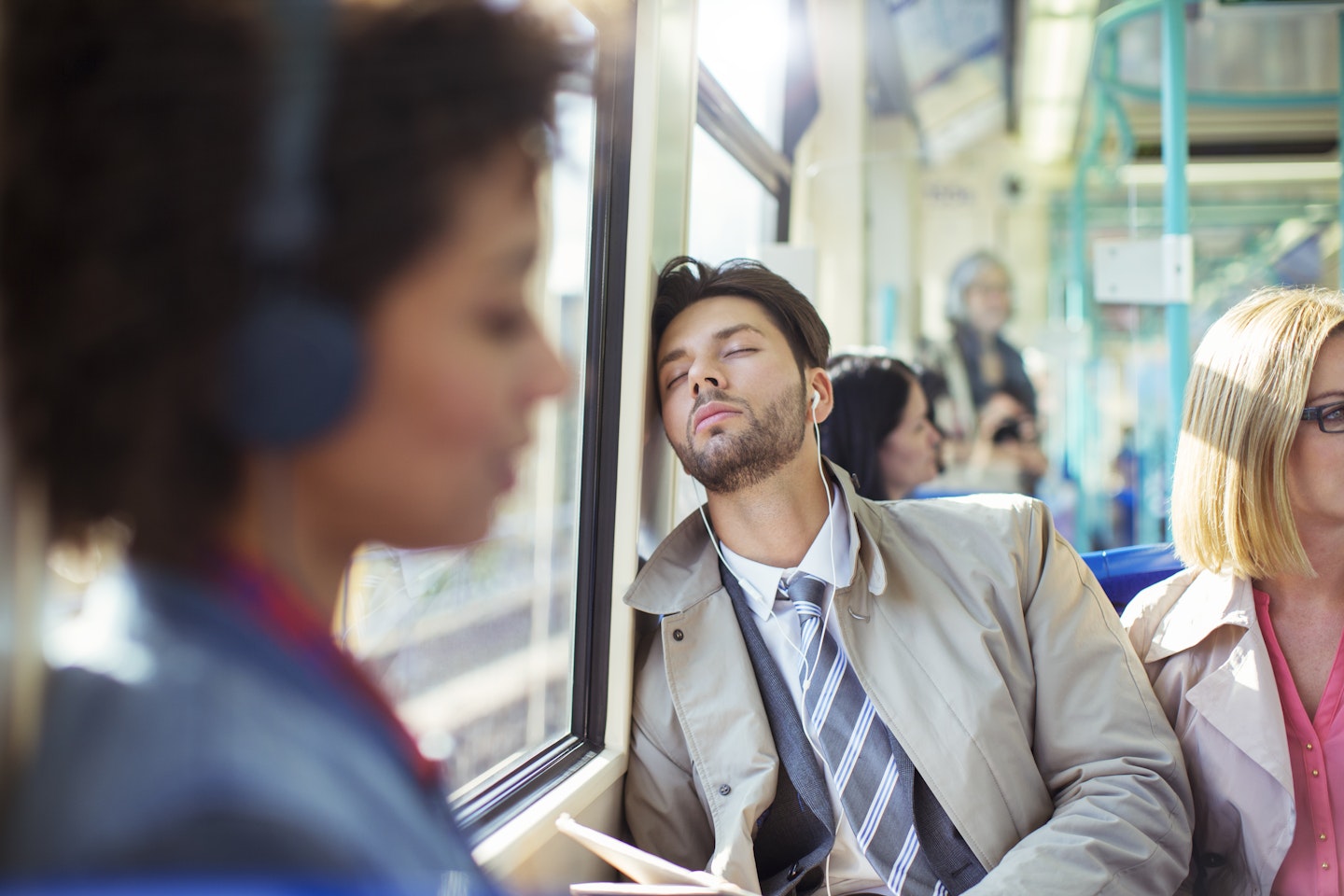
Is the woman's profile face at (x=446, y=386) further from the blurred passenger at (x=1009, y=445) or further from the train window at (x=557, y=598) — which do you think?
the blurred passenger at (x=1009, y=445)

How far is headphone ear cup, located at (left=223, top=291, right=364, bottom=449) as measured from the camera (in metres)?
0.46

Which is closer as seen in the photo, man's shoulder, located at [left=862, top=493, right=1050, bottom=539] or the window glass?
man's shoulder, located at [left=862, top=493, right=1050, bottom=539]

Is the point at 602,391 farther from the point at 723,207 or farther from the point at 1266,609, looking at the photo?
the point at 723,207

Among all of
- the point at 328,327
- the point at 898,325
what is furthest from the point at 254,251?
the point at 898,325

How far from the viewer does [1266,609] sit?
158 cm

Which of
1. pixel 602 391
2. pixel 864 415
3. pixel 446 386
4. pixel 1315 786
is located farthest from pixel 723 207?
pixel 446 386

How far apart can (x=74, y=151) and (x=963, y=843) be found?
4.79 ft

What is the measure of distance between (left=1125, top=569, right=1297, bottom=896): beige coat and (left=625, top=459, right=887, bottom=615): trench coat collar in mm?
504

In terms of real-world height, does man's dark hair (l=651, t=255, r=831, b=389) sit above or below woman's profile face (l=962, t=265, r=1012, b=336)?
below

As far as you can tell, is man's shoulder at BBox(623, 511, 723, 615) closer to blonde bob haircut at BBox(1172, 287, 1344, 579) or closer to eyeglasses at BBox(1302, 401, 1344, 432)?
blonde bob haircut at BBox(1172, 287, 1344, 579)

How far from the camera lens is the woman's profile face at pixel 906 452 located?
273 cm

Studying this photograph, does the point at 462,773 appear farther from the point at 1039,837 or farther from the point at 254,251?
the point at 254,251

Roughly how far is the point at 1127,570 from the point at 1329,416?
567 millimetres

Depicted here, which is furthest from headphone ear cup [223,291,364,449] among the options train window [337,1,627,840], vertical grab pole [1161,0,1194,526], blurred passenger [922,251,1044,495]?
blurred passenger [922,251,1044,495]
